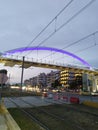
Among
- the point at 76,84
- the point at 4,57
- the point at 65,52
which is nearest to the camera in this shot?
the point at 4,57

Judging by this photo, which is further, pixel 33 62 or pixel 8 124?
pixel 33 62

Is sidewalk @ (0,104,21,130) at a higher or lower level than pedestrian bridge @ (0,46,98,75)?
lower

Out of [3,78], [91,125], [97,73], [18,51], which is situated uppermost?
[18,51]

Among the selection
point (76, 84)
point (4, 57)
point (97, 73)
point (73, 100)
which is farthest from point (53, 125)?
point (76, 84)

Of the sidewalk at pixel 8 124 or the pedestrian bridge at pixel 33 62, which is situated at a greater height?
the pedestrian bridge at pixel 33 62

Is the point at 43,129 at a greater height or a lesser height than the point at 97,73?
lesser

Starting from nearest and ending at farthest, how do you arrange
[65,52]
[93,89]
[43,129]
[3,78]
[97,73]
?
[43,129], [3,78], [93,89], [65,52], [97,73]

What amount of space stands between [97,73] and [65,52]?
67.9 ft

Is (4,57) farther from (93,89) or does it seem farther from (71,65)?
(93,89)

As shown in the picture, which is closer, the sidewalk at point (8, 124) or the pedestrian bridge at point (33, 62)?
the sidewalk at point (8, 124)

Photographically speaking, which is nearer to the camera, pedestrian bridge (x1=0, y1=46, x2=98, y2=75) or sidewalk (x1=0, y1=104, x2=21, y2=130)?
sidewalk (x1=0, y1=104, x2=21, y2=130)

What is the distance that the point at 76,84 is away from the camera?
12531 cm

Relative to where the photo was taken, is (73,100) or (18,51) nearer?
(73,100)

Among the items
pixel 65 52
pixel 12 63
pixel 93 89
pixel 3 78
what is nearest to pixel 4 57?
pixel 12 63
